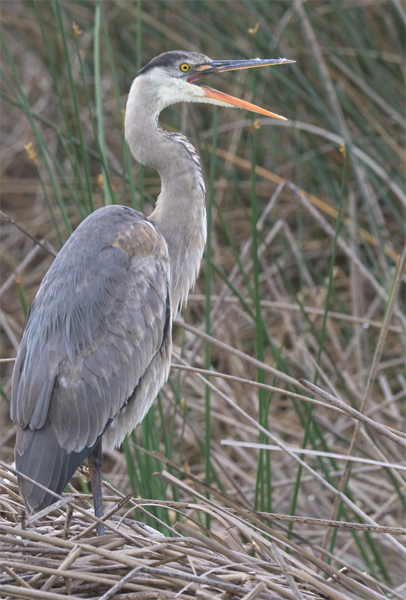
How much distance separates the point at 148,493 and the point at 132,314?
2.16 ft

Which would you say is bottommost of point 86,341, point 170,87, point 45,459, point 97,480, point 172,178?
point 97,480

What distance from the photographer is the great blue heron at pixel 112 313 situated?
240cm

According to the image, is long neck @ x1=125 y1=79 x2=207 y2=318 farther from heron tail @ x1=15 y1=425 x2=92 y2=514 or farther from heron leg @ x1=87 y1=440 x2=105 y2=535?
heron tail @ x1=15 y1=425 x2=92 y2=514

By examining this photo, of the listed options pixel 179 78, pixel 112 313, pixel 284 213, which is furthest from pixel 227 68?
pixel 284 213

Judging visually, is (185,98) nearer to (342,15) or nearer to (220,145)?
(342,15)

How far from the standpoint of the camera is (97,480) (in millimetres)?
2486

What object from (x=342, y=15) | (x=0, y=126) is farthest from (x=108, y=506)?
(x=0, y=126)

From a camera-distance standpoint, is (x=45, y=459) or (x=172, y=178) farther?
(x=172, y=178)

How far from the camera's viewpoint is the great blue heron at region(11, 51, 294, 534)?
2.40 metres

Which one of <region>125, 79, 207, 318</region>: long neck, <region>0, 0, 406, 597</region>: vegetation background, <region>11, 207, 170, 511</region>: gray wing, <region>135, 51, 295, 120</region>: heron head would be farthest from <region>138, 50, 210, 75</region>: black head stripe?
<region>0, 0, 406, 597</region>: vegetation background

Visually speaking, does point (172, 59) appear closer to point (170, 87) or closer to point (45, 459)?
point (170, 87)

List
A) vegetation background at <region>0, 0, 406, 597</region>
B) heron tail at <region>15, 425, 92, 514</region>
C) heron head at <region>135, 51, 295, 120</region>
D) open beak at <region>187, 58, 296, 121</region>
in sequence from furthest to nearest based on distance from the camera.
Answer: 1. vegetation background at <region>0, 0, 406, 597</region>
2. heron head at <region>135, 51, 295, 120</region>
3. open beak at <region>187, 58, 296, 121</region>
4. heron tail at <region>15, 425, 92, 514</region>

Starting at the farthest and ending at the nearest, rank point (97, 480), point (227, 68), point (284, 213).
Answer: point (284, 213), point (227, 68), point (97, 480)

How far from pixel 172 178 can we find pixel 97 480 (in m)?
1.18
